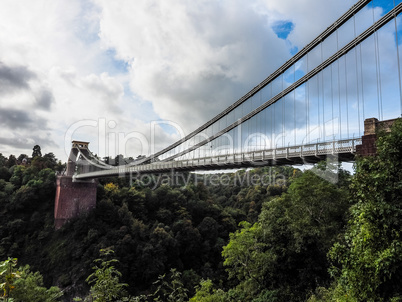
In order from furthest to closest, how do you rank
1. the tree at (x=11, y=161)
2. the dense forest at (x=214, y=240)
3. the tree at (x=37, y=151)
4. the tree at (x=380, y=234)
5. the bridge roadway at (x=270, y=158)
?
the tree at (x=37, y=151) < the tree at (x=11, y=161) < the bridge roadway at (x=270, y=158) < the dense forest at (x=214, y=240) < the tree at (x=380, y=234)

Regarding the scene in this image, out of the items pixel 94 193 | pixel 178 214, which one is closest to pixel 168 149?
pixel 178 214

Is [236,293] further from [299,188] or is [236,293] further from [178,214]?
[178,214]

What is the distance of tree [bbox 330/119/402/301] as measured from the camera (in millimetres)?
4570

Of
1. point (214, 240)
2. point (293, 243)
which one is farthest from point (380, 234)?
point (214, 240)

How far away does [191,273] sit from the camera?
22188 millimetres

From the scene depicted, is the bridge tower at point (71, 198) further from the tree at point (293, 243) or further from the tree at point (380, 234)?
the tree at point (380, 234)

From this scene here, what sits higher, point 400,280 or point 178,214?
point 400,280

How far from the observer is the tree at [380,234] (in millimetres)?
4570

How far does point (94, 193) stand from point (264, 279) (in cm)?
2156

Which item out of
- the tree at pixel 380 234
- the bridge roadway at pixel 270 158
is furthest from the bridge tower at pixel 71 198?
the tree at pixel 380 234

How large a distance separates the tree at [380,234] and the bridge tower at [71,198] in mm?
26296

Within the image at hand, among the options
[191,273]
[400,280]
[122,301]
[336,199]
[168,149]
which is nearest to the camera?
[122,301]

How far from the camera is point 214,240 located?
26578mm

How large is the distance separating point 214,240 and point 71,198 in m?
15.7
